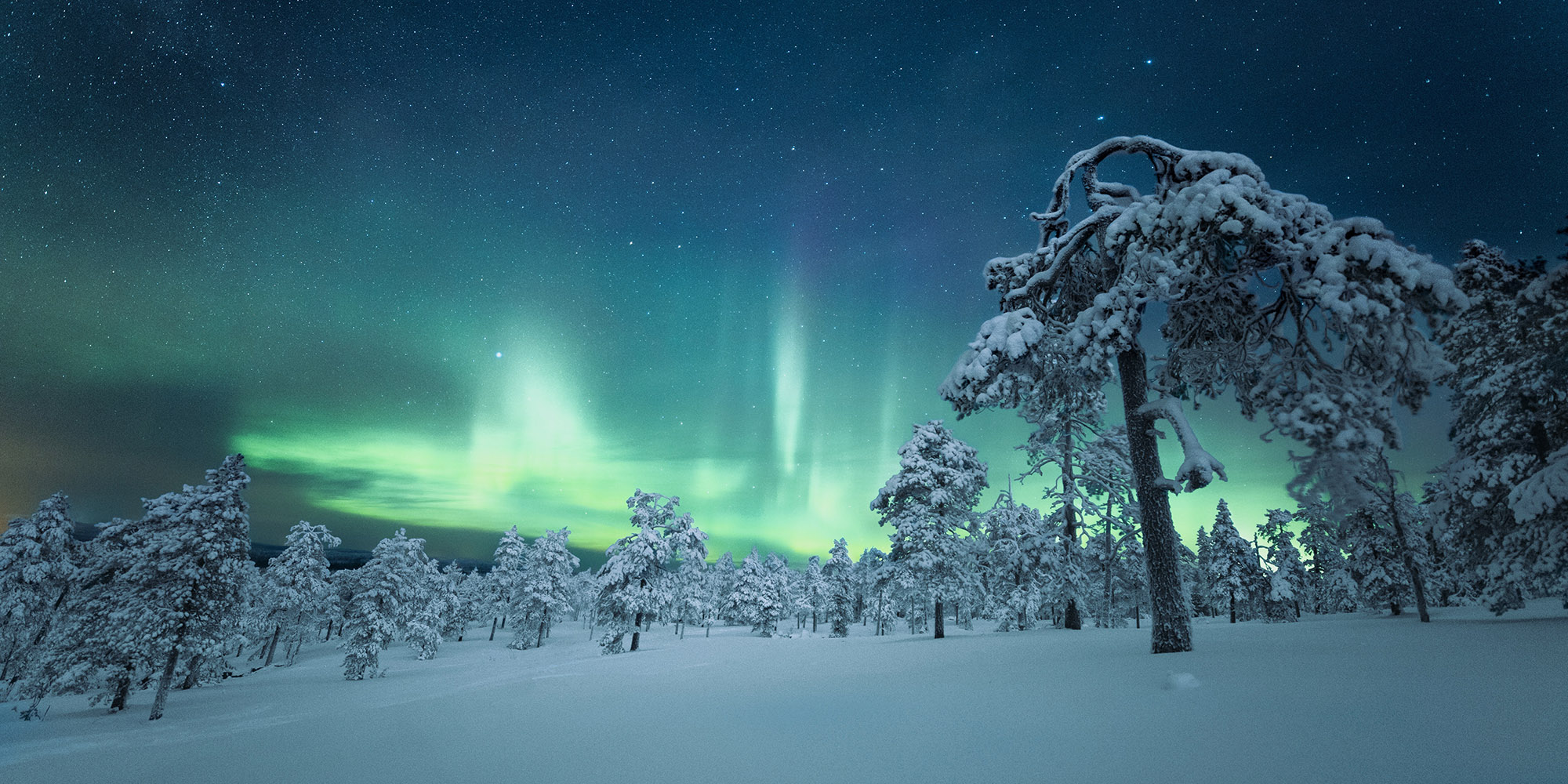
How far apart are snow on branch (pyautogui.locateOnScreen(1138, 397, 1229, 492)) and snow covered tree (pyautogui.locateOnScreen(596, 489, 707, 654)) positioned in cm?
3206

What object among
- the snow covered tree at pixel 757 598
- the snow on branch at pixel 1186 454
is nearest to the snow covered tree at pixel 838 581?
the snow covered tree at pixel 757 598

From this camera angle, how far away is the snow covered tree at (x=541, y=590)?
57.7 meters

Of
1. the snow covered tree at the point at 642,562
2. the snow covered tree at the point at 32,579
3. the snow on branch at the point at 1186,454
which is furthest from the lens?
the snow covered tree at the point at 642,562

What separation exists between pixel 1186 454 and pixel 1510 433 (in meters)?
16.4

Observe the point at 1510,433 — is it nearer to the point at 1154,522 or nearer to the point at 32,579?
the point at 1154,522

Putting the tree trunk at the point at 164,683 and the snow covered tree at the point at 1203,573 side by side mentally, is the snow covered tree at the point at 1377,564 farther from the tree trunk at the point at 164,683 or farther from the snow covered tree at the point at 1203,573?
the tree trunk at the point at 164,683

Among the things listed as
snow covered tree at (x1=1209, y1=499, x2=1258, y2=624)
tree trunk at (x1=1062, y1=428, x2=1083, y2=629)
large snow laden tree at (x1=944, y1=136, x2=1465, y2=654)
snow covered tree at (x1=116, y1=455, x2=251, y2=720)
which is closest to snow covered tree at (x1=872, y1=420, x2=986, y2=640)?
tree trunk at (x1=1062, y1=428, x2=1083, y2=629)

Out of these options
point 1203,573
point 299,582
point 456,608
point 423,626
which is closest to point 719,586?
point 456,608

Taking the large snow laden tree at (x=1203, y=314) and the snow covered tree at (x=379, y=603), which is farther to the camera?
the snow covered tree at (x=379, y=603)

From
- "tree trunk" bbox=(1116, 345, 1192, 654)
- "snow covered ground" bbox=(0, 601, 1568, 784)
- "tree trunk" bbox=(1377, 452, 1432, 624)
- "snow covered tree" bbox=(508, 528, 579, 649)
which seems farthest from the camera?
"snow covered tree" bbox=(508, 528, 579, 649)

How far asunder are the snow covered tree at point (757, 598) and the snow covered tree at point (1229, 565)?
4348 cm

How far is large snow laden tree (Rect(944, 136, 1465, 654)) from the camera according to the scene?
6922 mm

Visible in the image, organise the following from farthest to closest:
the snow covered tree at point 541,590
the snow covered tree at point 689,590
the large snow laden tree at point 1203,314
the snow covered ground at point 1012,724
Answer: the snow covered tree at point 541,590
the snow covered tree at point 689,590
the large snow laden tree at point 1203,314
the snow covered ground at point 1012,724

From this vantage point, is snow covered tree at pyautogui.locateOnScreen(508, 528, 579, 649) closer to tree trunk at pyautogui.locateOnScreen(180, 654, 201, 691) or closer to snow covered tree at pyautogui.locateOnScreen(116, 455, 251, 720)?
tree trunk at pyautogui.locateOnScreen(180, 654, 201, 691)
